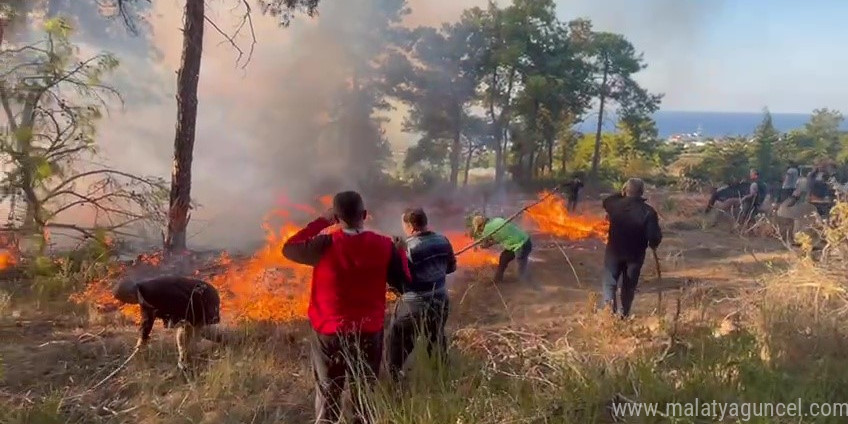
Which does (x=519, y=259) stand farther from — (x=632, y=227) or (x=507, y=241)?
(x=632, y=227)

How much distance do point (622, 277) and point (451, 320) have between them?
1.97 metres

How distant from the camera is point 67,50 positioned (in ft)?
30.4

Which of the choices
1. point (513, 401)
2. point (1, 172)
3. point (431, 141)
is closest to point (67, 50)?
point (1, 172)

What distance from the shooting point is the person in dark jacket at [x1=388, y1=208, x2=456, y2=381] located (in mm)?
4691

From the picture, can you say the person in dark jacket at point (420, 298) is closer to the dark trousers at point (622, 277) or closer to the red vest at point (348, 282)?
the red vest at point (348, 282)

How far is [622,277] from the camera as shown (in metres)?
6.95

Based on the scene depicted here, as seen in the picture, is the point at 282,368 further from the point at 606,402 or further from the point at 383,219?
the point at 383,219

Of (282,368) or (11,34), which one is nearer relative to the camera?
(282,368)

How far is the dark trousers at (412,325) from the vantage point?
466 cm

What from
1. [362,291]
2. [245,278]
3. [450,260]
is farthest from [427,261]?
[245,278]

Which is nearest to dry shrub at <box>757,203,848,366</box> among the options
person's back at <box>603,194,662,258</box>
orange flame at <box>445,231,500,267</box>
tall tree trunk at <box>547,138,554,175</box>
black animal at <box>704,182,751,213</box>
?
person's back at <box>603,194,662,258</box>

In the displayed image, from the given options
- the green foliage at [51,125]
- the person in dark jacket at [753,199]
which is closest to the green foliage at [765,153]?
the person in dark jacket at [753,199]

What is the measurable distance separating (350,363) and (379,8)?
1881 cm

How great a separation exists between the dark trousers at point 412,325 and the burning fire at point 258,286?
2350 mm
